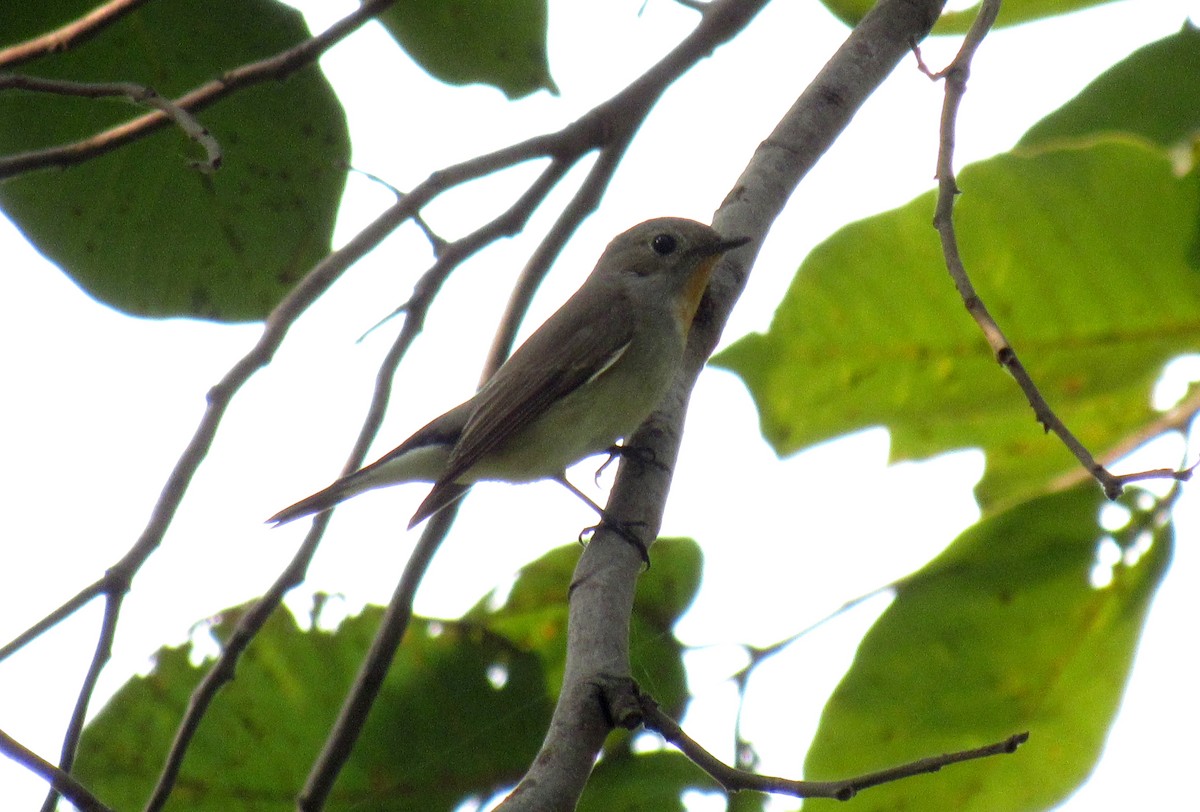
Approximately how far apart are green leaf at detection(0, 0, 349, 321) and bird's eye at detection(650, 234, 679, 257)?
4.52 ft

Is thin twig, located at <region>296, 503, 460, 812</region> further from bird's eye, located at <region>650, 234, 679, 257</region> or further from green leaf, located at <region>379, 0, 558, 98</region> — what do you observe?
bird's eye, located at <region>650, 234, 679, 257</region>

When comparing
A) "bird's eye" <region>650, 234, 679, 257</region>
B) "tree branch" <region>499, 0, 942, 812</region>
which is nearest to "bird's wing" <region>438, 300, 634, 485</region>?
"bird's eye" <region>650, 234, 679, 257</region>

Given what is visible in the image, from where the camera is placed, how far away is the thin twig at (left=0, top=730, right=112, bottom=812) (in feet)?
6.03

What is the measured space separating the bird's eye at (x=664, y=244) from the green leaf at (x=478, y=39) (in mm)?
1060

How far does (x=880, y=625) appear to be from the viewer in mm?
2514

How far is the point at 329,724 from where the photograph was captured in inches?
121

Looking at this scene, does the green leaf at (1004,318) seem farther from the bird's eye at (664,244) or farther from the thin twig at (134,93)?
the bird's eye at (664,244)

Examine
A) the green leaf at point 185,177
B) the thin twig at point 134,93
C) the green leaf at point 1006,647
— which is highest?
the green leaf at point 185,177

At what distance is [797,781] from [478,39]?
224 cm

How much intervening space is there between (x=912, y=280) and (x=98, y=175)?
79.3 inches

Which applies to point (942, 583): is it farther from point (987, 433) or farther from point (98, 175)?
point (98, 175)

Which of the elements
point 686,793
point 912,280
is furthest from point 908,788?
point 912,280

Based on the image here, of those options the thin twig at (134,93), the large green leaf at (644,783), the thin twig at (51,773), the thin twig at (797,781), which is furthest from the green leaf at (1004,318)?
the thin twig at (51,773)

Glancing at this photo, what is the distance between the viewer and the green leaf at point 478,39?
342 cm
